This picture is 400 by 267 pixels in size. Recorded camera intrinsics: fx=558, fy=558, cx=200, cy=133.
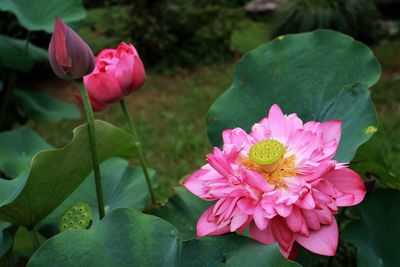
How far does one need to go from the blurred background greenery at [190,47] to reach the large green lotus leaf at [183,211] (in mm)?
2170

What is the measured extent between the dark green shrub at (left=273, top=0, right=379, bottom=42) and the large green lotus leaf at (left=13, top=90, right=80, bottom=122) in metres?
2.64

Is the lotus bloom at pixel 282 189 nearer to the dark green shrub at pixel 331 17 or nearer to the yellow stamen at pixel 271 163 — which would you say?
the yellow stamen at pixel 271 163

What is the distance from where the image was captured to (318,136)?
665 millimetres

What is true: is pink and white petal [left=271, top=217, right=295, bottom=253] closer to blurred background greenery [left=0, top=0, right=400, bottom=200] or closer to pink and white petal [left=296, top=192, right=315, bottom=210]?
pink and white petal [left=296, top=192, right=315, bottom=210]

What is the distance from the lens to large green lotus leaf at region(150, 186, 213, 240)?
82 cm

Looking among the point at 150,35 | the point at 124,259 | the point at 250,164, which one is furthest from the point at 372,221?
the point at 150,35

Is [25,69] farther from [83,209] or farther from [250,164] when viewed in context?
[250,164]

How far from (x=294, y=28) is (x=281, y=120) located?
13.9 ft

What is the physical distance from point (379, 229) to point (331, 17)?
13.2 ft

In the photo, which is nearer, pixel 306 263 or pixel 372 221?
pixel 306 263

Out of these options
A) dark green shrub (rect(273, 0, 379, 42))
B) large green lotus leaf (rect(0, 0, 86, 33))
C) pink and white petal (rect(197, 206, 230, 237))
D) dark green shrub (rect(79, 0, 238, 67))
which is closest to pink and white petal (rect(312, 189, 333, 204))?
pink and white petal (rect(197, 206, 230, 237))

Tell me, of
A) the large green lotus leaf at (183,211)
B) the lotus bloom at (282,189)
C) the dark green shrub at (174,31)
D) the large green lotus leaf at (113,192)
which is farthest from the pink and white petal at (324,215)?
the dark green shrub at (174,31)

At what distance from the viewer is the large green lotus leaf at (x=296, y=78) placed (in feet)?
3.14

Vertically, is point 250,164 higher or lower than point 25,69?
higher
